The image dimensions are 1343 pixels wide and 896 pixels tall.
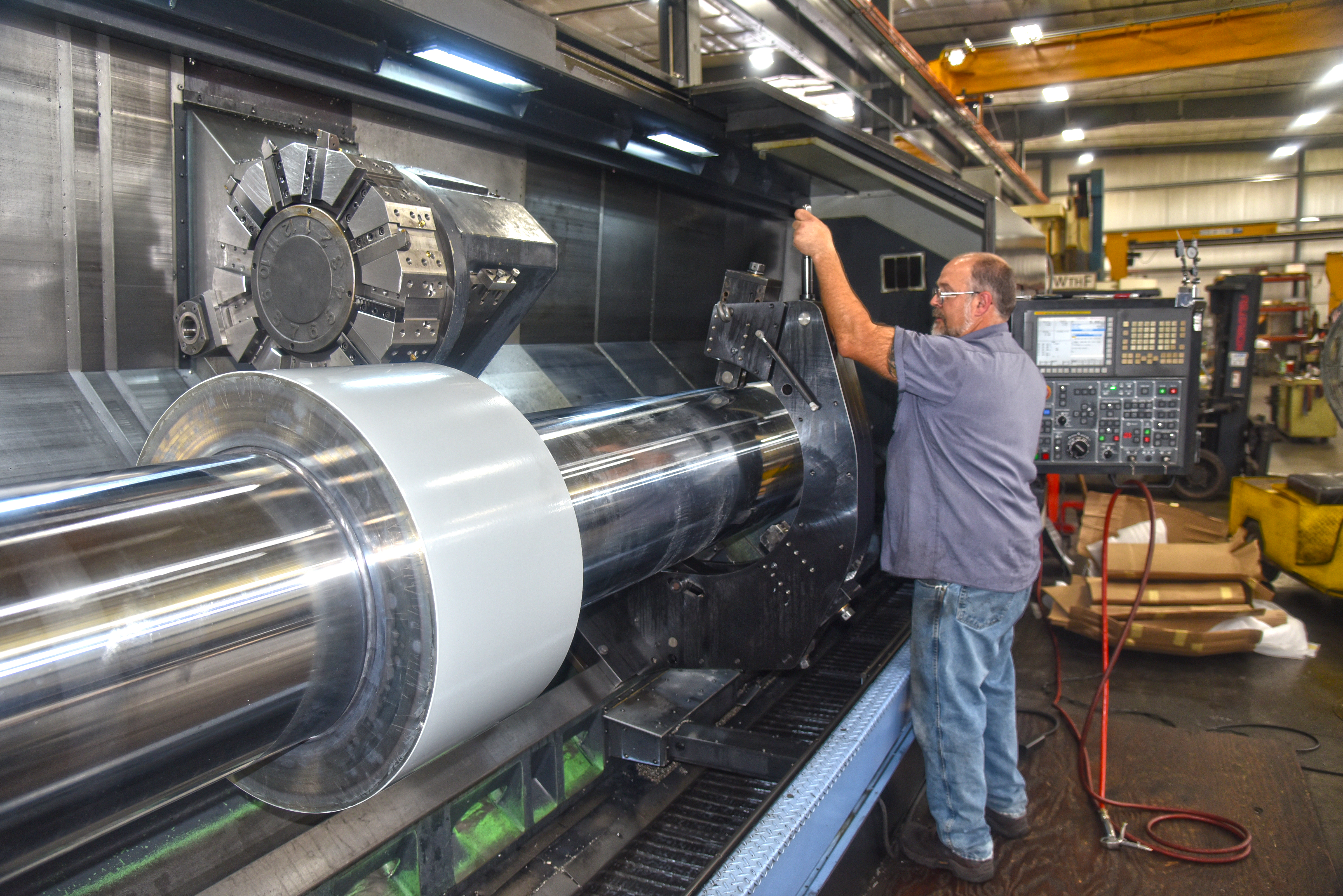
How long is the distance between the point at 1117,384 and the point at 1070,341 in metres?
0.21

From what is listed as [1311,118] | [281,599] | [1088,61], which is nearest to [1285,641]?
[281,599]

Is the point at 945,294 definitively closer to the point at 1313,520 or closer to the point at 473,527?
the point at 473,527

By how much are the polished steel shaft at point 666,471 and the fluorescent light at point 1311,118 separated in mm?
11716

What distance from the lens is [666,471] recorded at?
1568mm

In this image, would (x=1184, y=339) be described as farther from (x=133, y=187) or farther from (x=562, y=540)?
(x=133, y=187)

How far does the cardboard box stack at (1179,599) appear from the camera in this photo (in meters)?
3.42

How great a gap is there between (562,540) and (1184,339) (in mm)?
2698

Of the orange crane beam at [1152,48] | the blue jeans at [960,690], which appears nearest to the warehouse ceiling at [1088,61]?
the orange crane beam at [1152,48]

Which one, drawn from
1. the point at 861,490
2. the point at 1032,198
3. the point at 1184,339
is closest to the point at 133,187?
the point at 861,490

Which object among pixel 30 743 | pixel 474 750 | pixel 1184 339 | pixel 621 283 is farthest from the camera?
pixel 621 283

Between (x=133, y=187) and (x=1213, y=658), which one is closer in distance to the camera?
(x=133, y=187)

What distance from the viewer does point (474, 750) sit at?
1632 millimetres

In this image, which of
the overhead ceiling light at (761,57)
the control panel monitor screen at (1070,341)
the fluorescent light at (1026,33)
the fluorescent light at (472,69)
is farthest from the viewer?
the overhead ceiling light at (761,57)

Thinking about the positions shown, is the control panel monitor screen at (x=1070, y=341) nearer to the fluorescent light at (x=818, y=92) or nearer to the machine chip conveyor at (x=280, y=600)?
the machine chip conveyor at (x=280, y=600)
